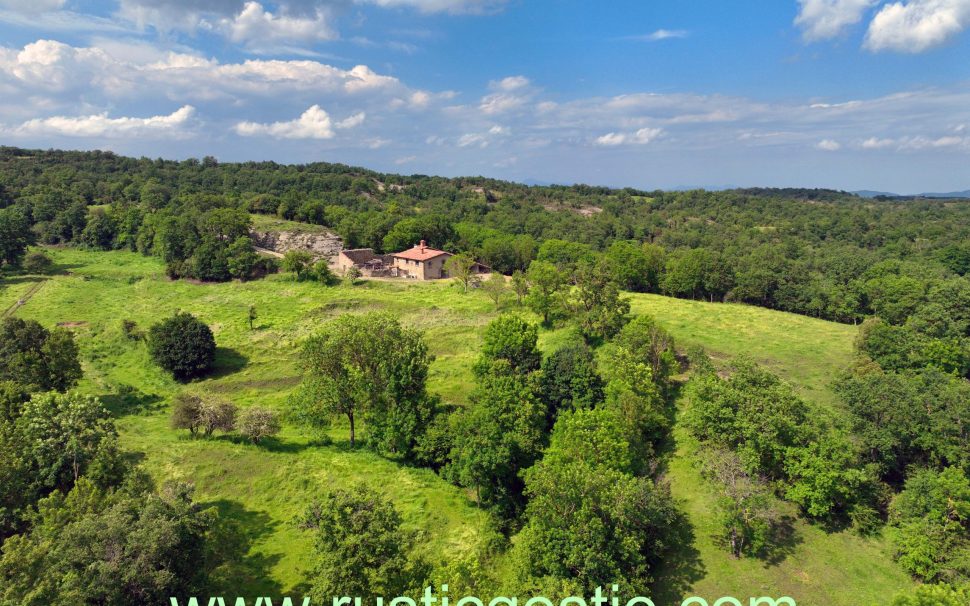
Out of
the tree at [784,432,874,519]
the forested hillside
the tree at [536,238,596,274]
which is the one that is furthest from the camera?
the tree at [536,238,596,274]

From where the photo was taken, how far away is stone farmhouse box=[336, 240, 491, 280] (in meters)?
81.2

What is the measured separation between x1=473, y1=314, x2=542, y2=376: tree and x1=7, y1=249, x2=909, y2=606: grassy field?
5.31 metres

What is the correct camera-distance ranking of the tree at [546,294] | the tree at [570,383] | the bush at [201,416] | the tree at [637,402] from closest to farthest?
the tree at [637,402] < the bush at [201,416] < the tree at [570,383] < the tree at [546,294]

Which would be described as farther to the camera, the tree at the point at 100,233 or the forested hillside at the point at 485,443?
the tree at the point at 100,233

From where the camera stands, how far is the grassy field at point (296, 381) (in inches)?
997

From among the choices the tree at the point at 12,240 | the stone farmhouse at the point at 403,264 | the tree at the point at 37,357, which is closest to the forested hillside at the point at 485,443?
the tree at the point at 37,357

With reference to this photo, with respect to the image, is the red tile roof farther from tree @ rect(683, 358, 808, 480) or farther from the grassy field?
tree @ rect(683, 358, 808, 480)

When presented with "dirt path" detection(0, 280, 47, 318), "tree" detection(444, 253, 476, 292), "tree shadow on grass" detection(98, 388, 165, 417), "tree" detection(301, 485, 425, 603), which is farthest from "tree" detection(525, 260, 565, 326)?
"dirt path" detection(0, 280, 47, 318)

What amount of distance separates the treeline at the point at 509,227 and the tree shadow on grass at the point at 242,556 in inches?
2316

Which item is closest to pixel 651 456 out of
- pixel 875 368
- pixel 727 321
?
pixel 875 368

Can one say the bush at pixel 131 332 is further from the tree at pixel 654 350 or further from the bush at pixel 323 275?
the tree at pixel 654 350

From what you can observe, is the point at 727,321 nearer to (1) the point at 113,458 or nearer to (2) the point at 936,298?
(2) the point at 936,298

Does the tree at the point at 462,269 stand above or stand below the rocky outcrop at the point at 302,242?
below

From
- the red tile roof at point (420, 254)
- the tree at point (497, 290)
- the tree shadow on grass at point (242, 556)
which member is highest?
the red tile roof at point (420, 254)
